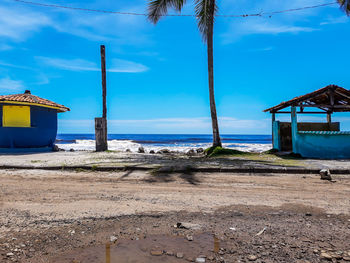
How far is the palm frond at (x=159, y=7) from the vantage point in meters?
14.1

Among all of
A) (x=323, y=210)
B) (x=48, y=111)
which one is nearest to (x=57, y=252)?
(x=323, y=210)

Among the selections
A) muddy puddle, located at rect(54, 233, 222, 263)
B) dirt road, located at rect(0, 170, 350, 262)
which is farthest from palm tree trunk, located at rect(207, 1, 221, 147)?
muddy puddle, located at rect(54, 233, 222, 263)

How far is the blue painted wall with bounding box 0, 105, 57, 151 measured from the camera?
47.1ft

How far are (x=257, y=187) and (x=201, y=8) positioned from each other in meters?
11.2

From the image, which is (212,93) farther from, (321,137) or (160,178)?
A: (160,178)

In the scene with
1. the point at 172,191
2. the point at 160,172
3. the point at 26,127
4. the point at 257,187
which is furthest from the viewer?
the point at 26,127

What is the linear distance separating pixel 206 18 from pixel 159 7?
2.56 metres

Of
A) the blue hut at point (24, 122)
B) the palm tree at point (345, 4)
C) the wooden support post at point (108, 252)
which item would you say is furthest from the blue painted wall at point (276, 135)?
the wooden support post at point (108, 252)

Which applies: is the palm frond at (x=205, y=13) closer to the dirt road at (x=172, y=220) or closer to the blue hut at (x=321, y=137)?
the blue hut at (x=321, y=137)

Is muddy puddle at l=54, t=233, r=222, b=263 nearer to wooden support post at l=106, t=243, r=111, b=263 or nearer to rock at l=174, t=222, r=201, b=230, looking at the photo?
wooden support post at l=106, t=243, r=111, b=263

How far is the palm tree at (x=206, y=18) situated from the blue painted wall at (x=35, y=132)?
329 inches

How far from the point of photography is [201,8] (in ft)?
46.0

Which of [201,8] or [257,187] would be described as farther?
[201,8]

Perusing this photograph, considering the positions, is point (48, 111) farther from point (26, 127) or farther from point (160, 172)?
point (160, 172)
